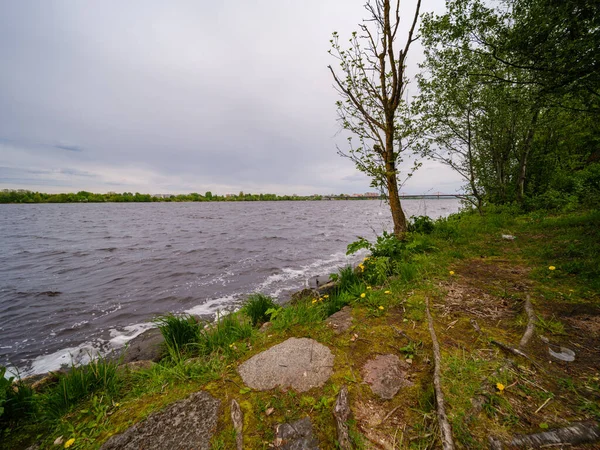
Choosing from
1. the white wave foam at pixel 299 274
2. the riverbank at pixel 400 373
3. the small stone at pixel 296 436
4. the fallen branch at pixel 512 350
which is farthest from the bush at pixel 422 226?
the small stone at pixel 296 436

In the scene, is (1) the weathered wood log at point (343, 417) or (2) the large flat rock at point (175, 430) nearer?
(1) the weathered wood log at point (343, 417)

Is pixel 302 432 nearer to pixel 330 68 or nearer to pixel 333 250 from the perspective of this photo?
pixel 330 68

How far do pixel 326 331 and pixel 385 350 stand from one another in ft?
3.23

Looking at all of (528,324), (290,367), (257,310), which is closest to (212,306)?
(257,310)

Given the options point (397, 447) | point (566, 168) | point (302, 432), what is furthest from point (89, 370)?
point (566, 168)

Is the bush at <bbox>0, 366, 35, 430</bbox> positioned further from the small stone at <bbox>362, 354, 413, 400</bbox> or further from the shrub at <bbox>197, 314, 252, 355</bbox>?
the small stone at <bbox>362, 354, 413, 400</bbox>

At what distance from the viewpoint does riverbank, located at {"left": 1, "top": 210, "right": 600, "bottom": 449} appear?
2.22m

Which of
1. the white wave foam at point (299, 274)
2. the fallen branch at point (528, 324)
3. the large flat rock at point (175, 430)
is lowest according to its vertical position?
the white wave foam at point (299, 274)

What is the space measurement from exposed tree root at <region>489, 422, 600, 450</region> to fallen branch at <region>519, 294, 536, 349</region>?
47.9 inches

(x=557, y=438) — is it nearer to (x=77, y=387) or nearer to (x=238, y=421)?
(x=238, y=421)

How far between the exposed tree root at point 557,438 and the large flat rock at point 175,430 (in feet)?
8.65

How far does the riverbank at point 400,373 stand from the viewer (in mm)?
2223

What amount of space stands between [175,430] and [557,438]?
11.5 ft

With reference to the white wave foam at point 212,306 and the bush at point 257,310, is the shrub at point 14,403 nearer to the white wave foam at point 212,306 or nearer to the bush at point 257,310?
the bush at point 257,310
